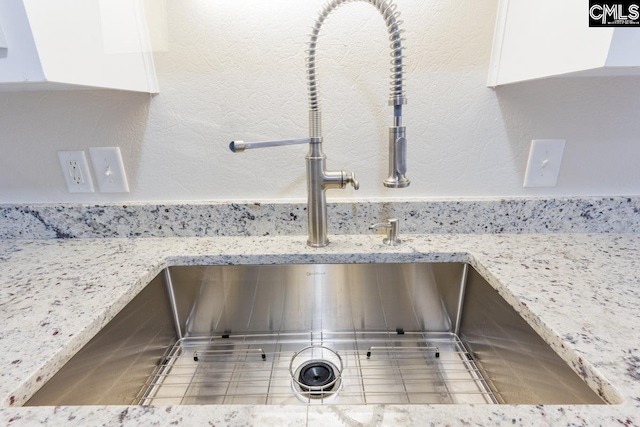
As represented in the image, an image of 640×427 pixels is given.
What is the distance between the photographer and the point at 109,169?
77 cm

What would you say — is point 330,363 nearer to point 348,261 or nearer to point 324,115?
point 348,261

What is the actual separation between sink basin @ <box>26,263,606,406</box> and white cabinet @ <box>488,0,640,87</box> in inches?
15.9

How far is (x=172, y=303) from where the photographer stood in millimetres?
736

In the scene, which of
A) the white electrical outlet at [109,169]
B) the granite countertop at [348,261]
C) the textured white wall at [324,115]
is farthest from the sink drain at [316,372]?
the white electrical outlet at [109,169]

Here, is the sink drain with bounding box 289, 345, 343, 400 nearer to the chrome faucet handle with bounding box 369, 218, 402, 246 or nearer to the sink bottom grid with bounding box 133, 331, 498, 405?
the sink bottom grid with bounding box 133, 331, 498, 405

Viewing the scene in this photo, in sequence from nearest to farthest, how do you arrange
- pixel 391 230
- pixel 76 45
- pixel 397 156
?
pixel 76 45 < pixel 397 156 < pixel 391 230

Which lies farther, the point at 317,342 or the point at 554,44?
the point at 317,342

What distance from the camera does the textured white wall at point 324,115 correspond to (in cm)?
67

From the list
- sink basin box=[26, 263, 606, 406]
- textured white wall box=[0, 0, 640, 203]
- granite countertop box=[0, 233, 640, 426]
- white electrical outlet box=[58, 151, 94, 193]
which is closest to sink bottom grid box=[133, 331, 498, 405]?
sink basin box=[26, 263, 606, 406]

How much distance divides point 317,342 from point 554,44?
0.73 m

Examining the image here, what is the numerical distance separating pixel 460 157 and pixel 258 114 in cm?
48

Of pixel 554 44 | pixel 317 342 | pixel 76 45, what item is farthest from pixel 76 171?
pixel 554 44

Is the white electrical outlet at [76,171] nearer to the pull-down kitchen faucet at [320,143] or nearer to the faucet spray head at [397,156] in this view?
the pull-down kitchen faucet at [320,143]

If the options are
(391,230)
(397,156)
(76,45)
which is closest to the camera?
(76,45)
